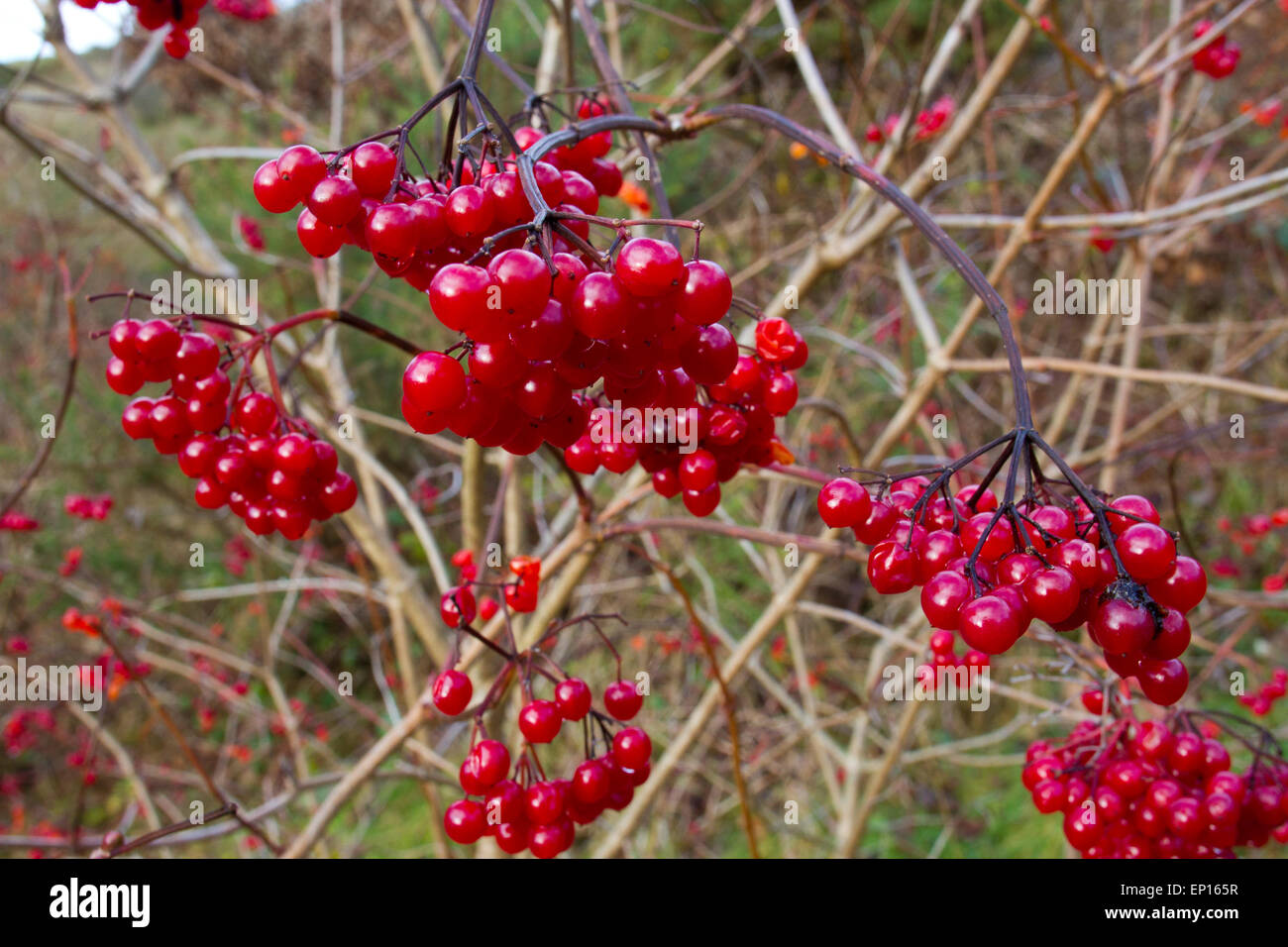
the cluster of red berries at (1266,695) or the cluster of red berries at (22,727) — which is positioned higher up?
the cluster of red berries at (1266,695)

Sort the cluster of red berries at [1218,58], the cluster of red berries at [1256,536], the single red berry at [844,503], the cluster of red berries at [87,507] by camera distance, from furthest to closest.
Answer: the cluster of red berries at [1256,536]
the cluster of red berries at [87,507]
the cluster of red berries at [1218,58]
the single red berry at [844,503]

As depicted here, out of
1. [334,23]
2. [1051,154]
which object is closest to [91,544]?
[334,23]

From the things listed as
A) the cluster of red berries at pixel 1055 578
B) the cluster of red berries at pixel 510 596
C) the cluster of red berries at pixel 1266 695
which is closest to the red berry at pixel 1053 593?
the cluster of red berries at pixel 1055 578

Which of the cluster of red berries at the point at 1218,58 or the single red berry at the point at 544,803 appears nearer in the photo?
the single red berry at the point at 544,803

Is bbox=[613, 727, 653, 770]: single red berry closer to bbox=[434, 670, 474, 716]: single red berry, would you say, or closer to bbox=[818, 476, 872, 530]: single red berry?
bbox=[434, 670, 474, 716]: single red berry

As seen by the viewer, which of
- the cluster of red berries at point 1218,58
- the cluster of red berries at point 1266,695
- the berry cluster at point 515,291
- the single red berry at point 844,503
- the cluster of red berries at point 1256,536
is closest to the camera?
the berry cluster at point 515,291

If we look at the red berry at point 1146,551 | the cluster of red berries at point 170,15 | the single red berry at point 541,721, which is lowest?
the single red berry at point 541,721

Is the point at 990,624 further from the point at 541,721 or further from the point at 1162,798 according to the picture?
the point at 1162,798

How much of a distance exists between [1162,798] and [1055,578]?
84 cm

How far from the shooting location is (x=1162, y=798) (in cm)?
124

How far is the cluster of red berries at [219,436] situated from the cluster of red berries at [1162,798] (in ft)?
3.92

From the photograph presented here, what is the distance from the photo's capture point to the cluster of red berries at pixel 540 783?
112cm

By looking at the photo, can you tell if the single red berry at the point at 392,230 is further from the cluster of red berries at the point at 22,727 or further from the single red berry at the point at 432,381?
the cluster of red berries at the point at 22,727
